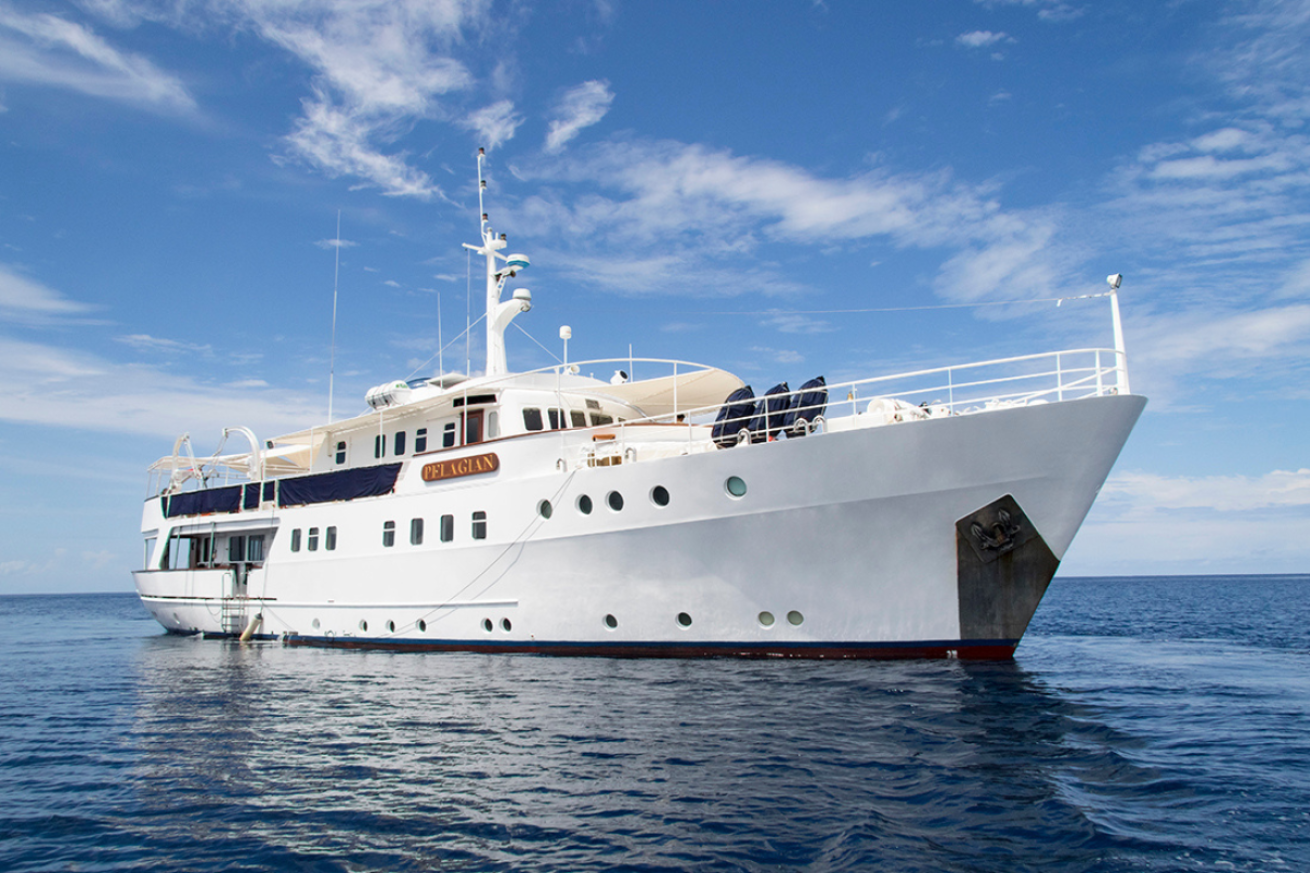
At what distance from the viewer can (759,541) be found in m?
13.7

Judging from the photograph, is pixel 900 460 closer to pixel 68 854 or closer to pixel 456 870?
pixel 456 870

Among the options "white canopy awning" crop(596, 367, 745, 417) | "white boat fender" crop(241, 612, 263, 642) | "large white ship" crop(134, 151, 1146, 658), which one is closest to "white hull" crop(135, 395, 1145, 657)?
"large white ship" crop(134, 151, 1146, 658)

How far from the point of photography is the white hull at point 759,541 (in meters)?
12.5

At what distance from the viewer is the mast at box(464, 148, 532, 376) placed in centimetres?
2194

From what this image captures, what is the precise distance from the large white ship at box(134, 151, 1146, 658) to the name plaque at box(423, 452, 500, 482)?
0.05m

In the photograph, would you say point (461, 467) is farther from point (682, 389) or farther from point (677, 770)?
point (677, 770)

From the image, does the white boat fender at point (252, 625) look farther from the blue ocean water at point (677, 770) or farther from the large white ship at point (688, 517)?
the blue ocean water at point (677, 770)

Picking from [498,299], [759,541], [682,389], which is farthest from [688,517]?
[498,299]

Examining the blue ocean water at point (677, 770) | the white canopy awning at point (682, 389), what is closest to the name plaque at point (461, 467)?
the white canopy awning at point (682, 389)

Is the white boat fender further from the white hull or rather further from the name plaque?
the name plaque

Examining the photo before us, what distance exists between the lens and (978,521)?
41.6ft

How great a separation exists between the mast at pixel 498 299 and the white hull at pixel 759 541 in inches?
186

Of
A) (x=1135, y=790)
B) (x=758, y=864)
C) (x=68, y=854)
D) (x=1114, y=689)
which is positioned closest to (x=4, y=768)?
(x=68, y=854)

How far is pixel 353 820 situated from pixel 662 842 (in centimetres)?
288
